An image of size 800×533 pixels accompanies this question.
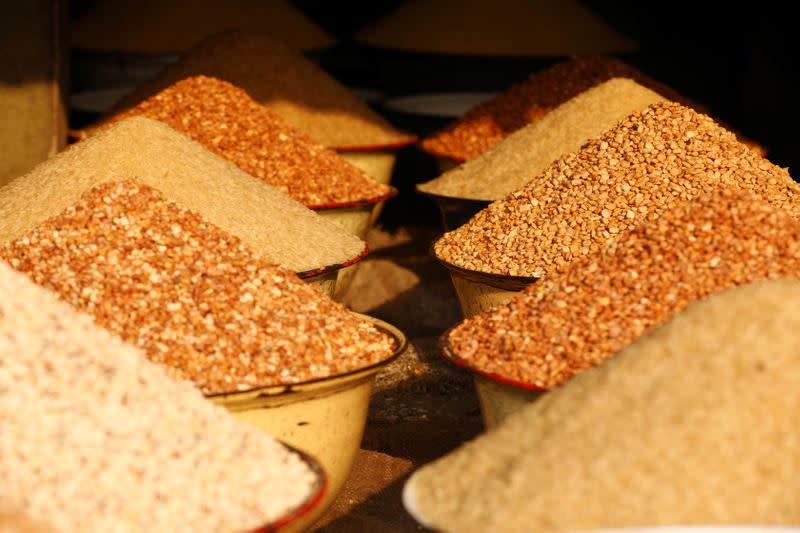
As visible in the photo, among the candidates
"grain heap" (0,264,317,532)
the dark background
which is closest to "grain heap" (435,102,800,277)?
"grain heap" (0,264,317,532)

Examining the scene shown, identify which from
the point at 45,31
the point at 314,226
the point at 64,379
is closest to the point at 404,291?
the point at 314,226

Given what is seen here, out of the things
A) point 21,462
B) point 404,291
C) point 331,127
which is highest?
point 21,462

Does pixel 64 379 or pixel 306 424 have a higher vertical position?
pixel 64 379

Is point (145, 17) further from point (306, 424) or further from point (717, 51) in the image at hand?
point (306, 424)

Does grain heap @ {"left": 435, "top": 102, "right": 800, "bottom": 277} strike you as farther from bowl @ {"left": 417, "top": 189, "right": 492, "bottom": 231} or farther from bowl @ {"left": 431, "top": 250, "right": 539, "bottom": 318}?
bowl @ {"left": 417, "top": 189, "right": 492, "bottom": 231}

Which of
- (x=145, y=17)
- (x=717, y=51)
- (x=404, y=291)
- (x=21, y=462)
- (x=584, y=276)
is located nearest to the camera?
(x=21, y=462)
